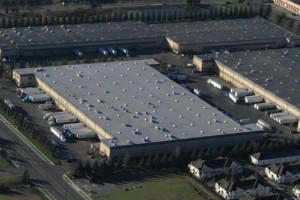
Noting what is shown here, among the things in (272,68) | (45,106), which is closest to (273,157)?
(272,68)

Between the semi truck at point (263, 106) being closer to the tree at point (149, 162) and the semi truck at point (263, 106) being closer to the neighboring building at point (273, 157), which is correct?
the neighboring building at point (273, 157)

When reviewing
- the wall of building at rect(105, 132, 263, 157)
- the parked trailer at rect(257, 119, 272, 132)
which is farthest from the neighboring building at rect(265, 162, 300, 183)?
the parked trailer at rect(257, 119, 272, 132)

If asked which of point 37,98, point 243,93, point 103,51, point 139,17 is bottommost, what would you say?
point 243,93

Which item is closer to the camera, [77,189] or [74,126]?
[77,189]

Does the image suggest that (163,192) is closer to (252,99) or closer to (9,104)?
(9,104)

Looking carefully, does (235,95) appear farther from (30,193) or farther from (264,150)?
(30,193)

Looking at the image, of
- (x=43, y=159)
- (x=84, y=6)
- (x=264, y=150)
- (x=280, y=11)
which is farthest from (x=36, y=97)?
(x=280, y=11)

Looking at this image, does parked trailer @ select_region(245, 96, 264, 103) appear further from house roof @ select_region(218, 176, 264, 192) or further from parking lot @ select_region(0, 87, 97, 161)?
parking lot @ select_region(0, 87, 97, 161)

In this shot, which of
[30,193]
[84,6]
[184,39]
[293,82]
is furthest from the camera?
[84,6]
